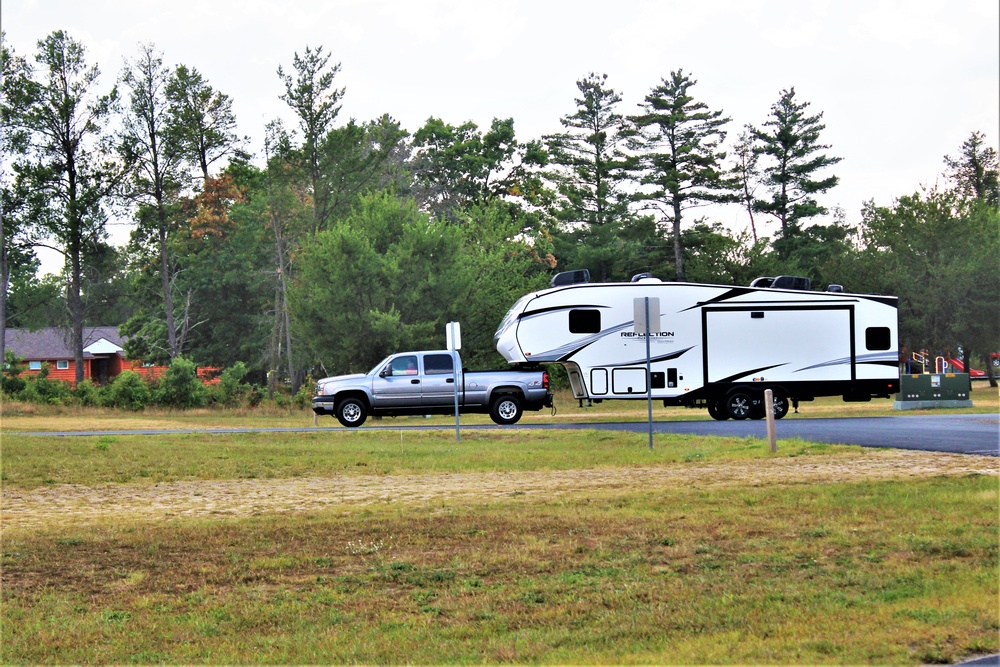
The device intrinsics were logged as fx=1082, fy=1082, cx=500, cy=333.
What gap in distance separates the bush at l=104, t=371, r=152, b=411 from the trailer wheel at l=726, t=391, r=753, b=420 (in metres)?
20.7

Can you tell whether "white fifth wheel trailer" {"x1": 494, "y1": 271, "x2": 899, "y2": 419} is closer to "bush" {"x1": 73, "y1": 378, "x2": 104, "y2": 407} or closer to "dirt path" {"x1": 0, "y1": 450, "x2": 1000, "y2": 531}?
"dirt path" {"x1": 0, "y1": 450, "x2": 1000, "y2": 531}

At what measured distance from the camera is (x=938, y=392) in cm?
3228

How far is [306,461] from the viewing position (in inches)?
728

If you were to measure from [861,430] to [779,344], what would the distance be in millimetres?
5372

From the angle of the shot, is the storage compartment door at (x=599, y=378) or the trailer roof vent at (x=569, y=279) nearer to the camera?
the storage compartment door at (x=599, y=378)

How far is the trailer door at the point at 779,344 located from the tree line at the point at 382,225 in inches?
577

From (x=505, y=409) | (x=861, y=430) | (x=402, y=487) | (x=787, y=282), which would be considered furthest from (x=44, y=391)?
(x=861, y=430)

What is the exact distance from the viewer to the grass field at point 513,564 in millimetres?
6848

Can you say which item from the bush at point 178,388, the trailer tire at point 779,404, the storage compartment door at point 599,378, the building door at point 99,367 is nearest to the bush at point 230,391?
the bush at point 178,388

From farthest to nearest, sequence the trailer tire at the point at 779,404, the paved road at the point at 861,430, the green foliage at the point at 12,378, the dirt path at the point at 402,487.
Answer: the green foliage at the point at 12,378
the trailer tire at the point at 779,404
the paved road at the point at 861,430
the dirt path at the point at 402,487

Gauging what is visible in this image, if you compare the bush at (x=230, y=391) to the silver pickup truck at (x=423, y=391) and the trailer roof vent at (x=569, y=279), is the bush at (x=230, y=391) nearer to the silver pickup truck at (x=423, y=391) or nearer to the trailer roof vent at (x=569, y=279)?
the silver pickup truck at (x=423, y=391)

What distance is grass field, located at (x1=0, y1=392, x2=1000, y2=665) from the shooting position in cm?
685

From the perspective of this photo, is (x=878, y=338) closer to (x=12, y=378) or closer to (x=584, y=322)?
(x=584, y=322)

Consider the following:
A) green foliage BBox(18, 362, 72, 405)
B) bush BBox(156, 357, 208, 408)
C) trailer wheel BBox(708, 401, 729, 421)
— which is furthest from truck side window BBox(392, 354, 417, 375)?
green foliage BBox(18, 362, 72, 405)
